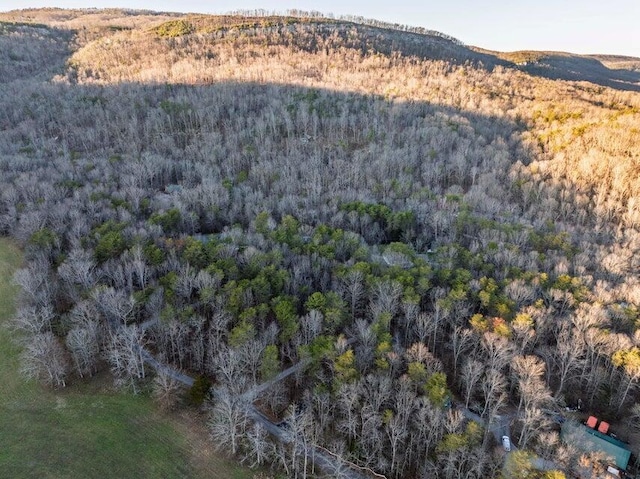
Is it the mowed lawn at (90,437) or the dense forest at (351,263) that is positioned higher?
the dense forest at (351,263)

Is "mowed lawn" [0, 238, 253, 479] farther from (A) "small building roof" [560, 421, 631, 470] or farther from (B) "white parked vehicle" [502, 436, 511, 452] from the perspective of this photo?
(A) "small building roof" [560, 421, 631, 470]

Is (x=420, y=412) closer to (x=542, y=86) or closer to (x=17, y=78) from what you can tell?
(x=542, y=86)

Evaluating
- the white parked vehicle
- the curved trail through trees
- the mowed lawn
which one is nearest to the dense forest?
the curved trail through trees

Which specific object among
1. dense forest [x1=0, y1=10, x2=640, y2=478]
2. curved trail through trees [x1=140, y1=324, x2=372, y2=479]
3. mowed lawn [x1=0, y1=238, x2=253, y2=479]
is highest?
dense forest [x1=0, y1=10, x2=640, y2=478]

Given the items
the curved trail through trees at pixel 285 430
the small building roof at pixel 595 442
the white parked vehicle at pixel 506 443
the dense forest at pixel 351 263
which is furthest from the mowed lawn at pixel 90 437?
the small building roof at pixel 595 442

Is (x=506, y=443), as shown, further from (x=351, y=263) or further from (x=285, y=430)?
(x=351, y=263)

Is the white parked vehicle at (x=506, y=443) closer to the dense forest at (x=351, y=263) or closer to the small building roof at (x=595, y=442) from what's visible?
the dense forest at (x=351, y=263)

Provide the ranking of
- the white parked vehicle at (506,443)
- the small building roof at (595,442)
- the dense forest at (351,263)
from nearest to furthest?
the small building roof at (595,442) < the dense forest at (351,263) < the white parked vehicle at (506,443)
